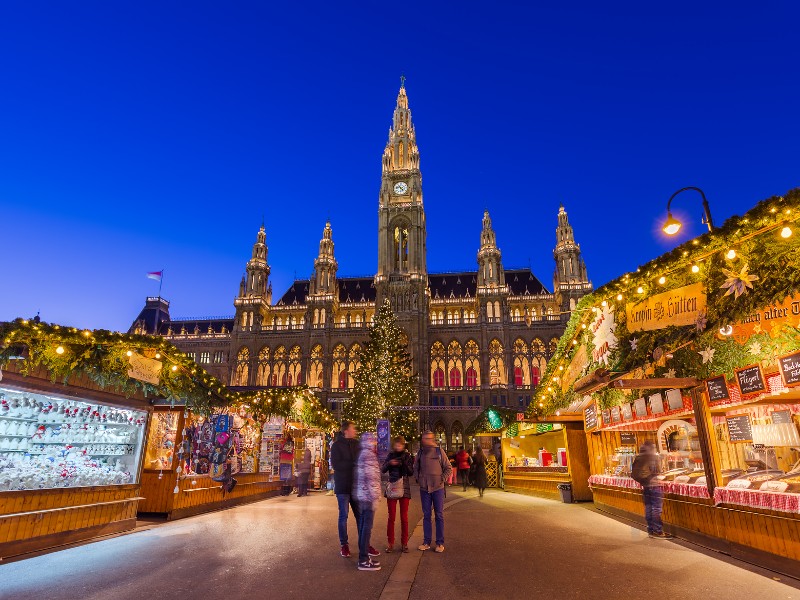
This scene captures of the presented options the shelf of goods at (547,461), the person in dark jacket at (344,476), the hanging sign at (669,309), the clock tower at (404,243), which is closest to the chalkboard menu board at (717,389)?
the hanging sign at (669,309)

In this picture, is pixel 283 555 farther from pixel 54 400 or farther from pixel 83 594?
pixel 54 400

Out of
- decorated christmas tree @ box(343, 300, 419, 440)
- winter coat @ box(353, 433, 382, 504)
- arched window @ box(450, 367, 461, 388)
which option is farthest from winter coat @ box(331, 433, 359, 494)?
arched window @ box(450, 367, 461, 388)

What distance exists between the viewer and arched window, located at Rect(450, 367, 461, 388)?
168 ft

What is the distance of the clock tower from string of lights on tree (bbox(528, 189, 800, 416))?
40371 mm

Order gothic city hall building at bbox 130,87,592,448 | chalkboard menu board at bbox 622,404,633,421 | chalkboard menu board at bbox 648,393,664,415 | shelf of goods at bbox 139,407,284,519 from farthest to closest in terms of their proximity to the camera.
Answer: gothic city hall building at bbox 130,87,592,448, shelf of goods at bbox 139,407,284,519, chalkboard menu board at bbox 622,404,633,421, chalkboard menu board at bbox 648,393,664,415

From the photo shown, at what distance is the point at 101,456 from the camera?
8906mm

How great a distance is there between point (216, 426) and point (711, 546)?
37.4ft

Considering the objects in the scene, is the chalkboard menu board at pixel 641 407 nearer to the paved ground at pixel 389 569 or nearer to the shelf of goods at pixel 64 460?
the paved ground at pixel 389 569

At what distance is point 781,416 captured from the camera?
6809mm

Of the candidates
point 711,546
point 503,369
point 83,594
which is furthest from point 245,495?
point 503,369

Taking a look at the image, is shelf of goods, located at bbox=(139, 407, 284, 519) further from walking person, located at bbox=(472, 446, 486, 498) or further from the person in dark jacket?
walking person, located at bbox=(472, 446, 486, 498)

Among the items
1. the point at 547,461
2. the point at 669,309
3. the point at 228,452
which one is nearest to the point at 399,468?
the point at 669,309

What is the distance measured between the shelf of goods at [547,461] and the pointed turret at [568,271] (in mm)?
32824

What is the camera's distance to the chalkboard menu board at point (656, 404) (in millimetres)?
8523
